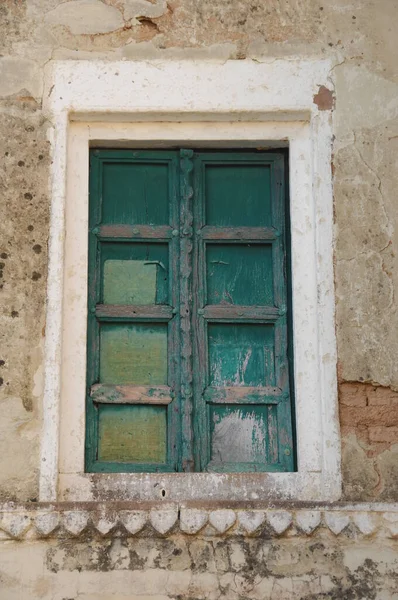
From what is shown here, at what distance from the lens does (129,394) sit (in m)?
4.30

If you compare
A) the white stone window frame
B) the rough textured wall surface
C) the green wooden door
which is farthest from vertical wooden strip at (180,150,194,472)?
the rough textured wall surface

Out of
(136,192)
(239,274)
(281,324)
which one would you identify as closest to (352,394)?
(281,324)

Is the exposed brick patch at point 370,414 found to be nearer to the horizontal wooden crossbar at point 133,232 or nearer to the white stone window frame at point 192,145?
the white stone window frame at point 192,145

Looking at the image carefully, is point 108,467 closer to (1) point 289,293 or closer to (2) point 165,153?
Answer: (1) point 289,293

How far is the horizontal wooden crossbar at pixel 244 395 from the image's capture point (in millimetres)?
4309

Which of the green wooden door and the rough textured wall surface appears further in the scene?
the green wooden door

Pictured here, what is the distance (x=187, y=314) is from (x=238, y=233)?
15.7 inches

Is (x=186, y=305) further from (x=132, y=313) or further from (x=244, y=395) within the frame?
(x=244, y=395)

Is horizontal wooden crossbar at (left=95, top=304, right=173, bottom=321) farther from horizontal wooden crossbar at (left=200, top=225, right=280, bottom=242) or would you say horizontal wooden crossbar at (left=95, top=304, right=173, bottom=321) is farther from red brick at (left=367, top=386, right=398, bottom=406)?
red brick at (left=367, top=386, right=398, bottom=406)

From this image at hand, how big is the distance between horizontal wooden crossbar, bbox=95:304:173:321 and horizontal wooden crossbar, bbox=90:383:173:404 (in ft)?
0.90

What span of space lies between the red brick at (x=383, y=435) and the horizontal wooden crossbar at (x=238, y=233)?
2.90 feet

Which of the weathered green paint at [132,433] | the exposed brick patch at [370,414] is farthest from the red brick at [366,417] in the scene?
the weathered green paint at [132,433]

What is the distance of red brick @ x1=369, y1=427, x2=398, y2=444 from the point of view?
4168mm

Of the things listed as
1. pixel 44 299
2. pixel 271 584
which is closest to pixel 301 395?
pixel 271 584
